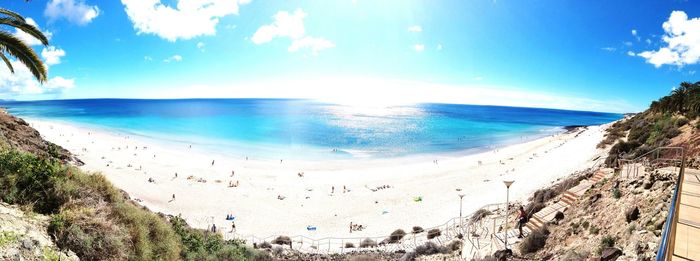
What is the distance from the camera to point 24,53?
27.2 ft

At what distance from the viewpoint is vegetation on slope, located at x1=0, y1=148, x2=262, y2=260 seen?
6.33 metres

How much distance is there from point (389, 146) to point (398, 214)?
35.4m

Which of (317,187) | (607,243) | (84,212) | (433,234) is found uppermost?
(84,212)

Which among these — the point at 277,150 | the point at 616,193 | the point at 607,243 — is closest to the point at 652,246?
the point at 607,243

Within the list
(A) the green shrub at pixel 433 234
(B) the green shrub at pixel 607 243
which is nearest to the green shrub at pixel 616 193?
(B) the green shrub at pixel 607 243

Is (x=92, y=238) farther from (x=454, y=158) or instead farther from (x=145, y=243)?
(x=454, y=158)

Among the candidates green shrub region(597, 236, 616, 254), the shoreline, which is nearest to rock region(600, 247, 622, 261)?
green shrub region(597, 236, 616, 254)

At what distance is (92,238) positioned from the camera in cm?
638

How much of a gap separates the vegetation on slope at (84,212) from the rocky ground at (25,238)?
20cm

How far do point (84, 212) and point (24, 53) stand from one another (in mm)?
4503

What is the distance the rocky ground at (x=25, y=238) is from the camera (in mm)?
5023

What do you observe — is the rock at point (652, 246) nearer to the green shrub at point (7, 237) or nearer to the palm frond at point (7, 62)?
the green shrub at point (7, 237)

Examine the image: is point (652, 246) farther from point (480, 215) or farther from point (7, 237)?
point (7, 237)

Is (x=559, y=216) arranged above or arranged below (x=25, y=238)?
below
